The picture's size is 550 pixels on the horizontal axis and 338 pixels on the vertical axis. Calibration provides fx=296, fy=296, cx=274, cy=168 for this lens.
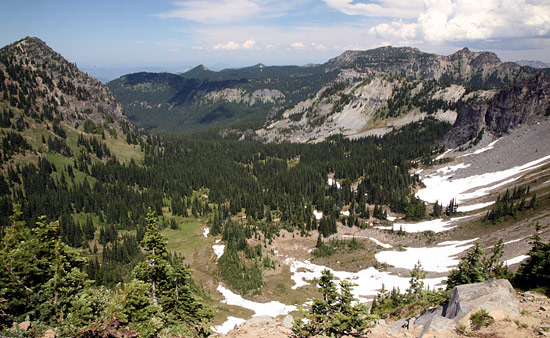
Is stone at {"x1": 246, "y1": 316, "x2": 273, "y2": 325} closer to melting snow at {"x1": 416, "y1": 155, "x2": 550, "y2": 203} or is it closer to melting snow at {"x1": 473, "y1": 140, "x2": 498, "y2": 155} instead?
melting snow at {"x1": 416, "y1": 155, "x2": 550, "y2": 203}

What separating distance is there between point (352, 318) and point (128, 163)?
7070 inches

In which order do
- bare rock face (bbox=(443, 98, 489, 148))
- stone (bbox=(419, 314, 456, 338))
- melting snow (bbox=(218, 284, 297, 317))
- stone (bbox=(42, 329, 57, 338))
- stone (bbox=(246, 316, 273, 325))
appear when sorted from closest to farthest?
stone (bbox=(42, 329, 57, 338)), stone (bbox=(419, 314, 456, 338)), stone (bbox=(246, 316, 273, 325)), melting snow (bbox=(218, 284, 297, 317)), bare rock face (bbox=(443, 98, 489, 148))

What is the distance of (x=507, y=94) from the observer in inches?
6462

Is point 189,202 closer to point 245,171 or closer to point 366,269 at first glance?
point 245,171

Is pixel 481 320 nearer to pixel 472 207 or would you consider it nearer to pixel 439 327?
pixel 439 327

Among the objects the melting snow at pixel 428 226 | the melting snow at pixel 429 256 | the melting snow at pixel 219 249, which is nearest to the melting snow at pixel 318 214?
the melting snow at pixel 428 226

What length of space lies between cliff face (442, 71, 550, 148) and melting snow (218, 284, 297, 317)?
14957cm

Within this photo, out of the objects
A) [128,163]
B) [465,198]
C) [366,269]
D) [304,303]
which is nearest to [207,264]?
[304,303]

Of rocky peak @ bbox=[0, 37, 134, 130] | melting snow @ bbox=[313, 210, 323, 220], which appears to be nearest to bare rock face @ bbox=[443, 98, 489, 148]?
melting snow @ bbox=[313, 210, 323, 220]

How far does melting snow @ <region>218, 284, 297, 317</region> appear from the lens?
61688 mm

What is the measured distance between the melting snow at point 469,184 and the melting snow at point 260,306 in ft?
271

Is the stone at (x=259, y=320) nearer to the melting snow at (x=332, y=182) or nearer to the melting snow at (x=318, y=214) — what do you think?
the melting snow at (x=318, y=214)

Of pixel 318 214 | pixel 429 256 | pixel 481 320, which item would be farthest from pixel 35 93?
pixel 481 320

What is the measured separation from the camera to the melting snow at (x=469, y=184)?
111000 mm
